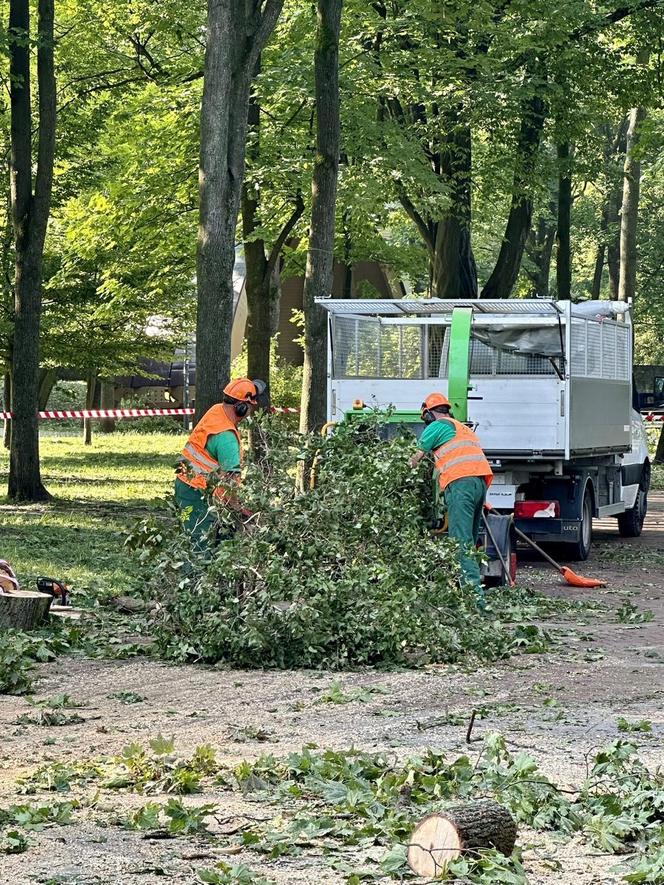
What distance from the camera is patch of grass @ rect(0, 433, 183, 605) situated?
14664 millimetres

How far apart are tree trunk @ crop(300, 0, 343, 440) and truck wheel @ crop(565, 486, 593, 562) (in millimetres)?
3286

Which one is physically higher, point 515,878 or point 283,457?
point 283,457

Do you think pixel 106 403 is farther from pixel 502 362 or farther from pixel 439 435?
pixel 439 435

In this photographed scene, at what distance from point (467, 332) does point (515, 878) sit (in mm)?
10670

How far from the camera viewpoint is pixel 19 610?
11258mm

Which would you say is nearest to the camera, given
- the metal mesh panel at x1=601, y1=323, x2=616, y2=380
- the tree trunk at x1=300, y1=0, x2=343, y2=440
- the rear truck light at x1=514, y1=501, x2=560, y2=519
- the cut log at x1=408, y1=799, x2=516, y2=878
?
the cut log at x1=408, y1=799, x2=516, y2=878

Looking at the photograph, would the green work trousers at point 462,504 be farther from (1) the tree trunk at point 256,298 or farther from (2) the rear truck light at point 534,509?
(1) the tree trunk at point 256,298

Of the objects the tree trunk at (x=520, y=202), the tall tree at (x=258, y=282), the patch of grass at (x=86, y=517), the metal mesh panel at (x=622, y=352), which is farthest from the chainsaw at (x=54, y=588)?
the tree trunk at (x=520, y=202)

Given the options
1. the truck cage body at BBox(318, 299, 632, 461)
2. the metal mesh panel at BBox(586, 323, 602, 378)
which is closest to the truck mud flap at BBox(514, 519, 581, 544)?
the truck cage body at BBox(318, 299, 632, 461)

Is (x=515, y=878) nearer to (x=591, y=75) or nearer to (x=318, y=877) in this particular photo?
(x=318, y=877)

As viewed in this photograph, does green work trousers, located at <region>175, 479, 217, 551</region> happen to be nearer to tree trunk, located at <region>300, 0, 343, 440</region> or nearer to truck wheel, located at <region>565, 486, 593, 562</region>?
tree trunk, located at <region>300, 0, 343, 440</region>

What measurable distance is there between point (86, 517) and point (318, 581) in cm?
1022

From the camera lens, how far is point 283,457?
37.6 ft

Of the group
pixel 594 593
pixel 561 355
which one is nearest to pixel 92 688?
pixel 594 593
